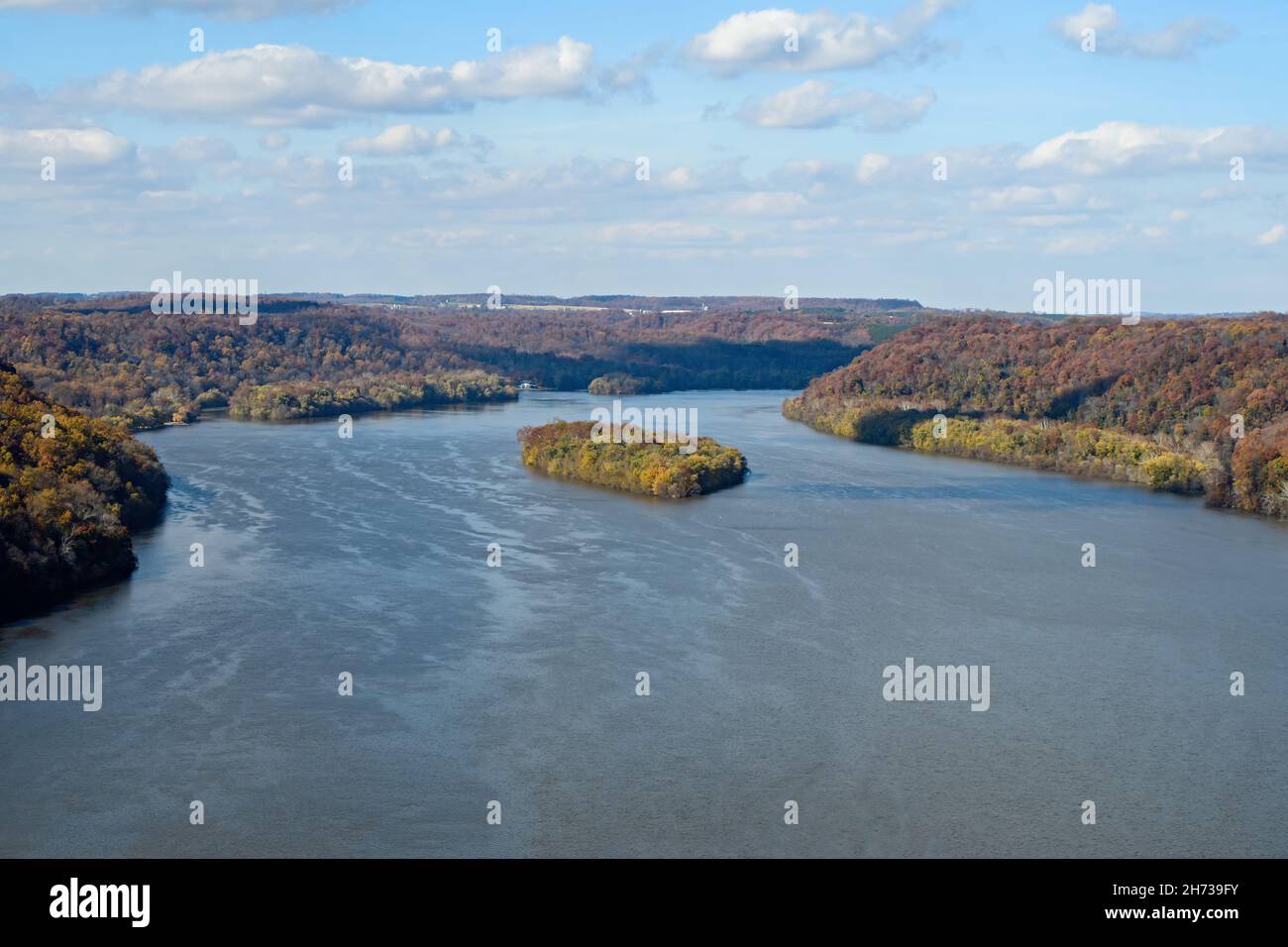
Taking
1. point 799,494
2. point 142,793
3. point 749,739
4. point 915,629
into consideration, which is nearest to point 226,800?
point 142,793

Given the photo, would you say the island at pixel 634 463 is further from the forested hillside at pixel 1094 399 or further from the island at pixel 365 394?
the island at pixel 365 394

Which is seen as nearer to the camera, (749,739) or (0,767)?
(0,767)

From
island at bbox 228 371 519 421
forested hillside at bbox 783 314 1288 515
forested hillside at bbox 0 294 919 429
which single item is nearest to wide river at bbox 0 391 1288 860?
forested hillside at bbox 783 314 1288 515

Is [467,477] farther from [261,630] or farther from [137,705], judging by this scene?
[137,705]

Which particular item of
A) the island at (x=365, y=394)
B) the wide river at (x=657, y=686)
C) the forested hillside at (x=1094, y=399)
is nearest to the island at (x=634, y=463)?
the wide river at (x=657, y=686)

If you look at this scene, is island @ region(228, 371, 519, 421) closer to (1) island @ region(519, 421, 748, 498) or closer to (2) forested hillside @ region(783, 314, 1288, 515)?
(2) forested hillside @ region(783, 314, 1288, 515)

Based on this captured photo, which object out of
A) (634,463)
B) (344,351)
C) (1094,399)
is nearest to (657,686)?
(634,463)
